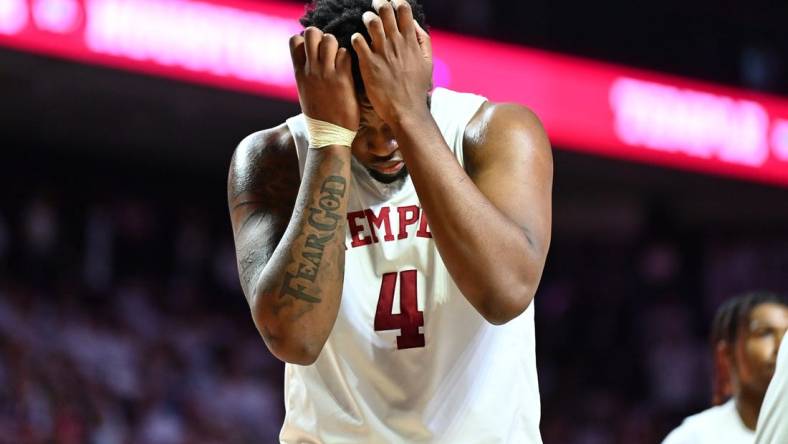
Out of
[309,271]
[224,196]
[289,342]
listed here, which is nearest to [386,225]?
[309,271]

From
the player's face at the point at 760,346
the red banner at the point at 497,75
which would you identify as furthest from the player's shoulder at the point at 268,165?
the red banner at the point at 497,75

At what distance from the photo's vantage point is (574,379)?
10.6 metres

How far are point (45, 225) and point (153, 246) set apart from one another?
833 millimetres

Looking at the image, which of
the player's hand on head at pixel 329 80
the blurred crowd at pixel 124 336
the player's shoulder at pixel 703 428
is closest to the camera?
the player's hand on head at pixel 329 80

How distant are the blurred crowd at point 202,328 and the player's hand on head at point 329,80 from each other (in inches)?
200

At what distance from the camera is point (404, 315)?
251cm

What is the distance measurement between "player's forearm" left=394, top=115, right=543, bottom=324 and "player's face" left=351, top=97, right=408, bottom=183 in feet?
0.55

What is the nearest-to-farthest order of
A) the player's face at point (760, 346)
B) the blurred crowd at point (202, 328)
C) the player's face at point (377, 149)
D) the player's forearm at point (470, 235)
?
1. the player's forearm at point (470, 235)
2. the player's face at point (377, 149)
3. the player's face at point (760, 346)
4. the blurred crowd at point (202, 328)

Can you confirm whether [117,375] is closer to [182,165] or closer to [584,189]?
[182,165]

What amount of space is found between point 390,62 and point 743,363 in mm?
2494

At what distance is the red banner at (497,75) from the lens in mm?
6945

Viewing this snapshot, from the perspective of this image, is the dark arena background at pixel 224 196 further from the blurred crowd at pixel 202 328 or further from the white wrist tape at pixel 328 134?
the white wrist tape at pixel 328 134

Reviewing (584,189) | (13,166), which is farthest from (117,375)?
(584,189)

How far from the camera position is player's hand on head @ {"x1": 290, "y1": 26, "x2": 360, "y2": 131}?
2393 millimetres
